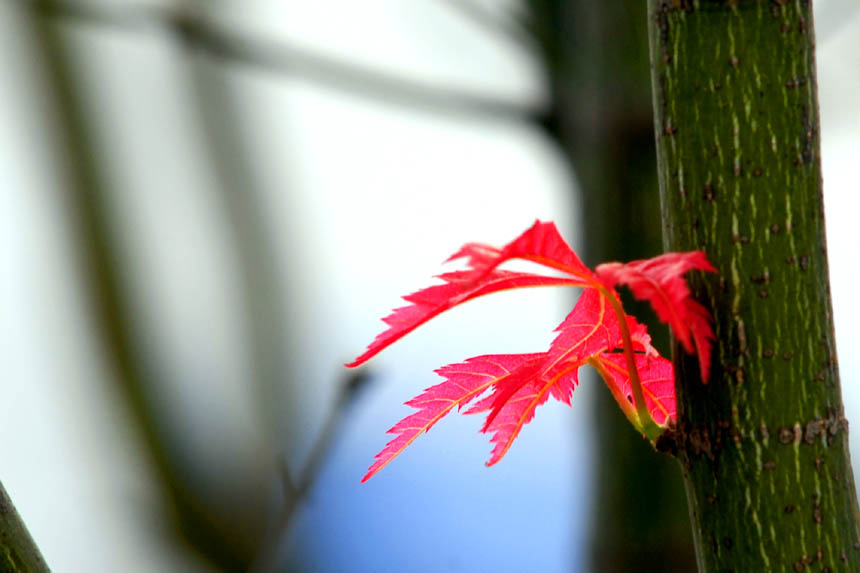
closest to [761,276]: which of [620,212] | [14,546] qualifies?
[14,546]

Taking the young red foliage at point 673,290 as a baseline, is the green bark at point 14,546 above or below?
below

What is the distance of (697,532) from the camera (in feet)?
0.73

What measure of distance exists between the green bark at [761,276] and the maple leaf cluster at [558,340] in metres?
0.01

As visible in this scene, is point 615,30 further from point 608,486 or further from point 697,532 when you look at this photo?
point 697,532

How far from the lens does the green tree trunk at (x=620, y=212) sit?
69 cm

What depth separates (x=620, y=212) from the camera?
0.69 metres

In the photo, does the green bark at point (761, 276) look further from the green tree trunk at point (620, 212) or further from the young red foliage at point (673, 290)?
the green tree trunk at point (620, 212)

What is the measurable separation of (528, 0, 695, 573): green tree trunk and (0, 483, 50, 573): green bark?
0.54 m

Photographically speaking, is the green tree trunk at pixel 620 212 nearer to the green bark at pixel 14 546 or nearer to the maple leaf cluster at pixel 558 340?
the maple leaf cluster at pixel 558 340

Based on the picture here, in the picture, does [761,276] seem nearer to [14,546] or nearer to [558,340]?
[558,340]

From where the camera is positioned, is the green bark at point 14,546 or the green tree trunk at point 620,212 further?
the green tree trunk at point 620,212

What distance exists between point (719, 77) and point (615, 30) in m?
0.54

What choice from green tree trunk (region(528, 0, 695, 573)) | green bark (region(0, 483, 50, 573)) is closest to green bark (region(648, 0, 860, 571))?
green bark (region(0, 483, 50, 573))

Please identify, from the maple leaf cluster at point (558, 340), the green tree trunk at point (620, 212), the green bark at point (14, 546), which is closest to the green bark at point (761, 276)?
the maple leaf cluster at point (558, 340)
